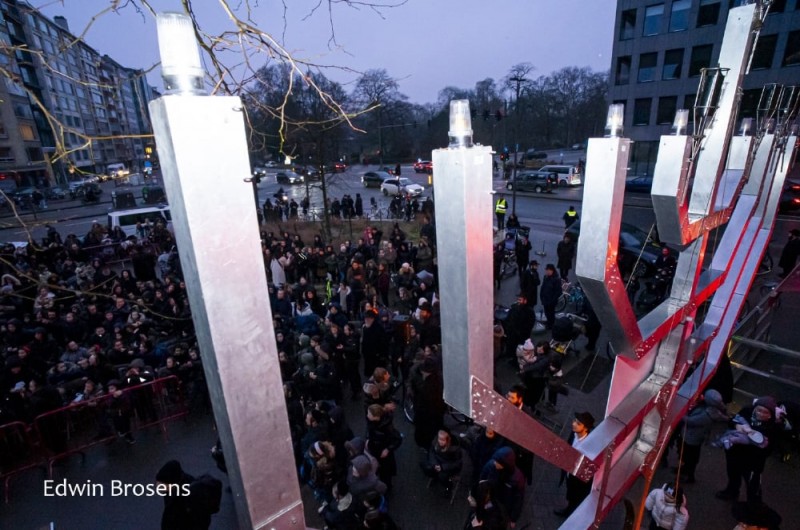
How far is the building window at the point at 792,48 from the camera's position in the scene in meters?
25.4

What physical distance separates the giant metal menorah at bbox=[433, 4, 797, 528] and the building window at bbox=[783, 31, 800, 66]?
3063cm

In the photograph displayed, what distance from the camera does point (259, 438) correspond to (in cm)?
123

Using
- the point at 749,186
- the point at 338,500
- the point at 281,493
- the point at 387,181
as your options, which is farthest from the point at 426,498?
the point at 387,181

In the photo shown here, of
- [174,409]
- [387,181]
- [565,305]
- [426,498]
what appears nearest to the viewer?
[426,498]

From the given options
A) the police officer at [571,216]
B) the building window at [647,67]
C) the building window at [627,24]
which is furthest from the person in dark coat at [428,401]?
the building window at [627,24]

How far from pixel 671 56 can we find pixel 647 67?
1590mm

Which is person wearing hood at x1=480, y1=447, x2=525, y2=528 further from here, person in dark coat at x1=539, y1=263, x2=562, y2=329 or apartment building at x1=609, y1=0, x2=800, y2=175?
apartment building at x1=609, y1=0, x2=800, y2=175

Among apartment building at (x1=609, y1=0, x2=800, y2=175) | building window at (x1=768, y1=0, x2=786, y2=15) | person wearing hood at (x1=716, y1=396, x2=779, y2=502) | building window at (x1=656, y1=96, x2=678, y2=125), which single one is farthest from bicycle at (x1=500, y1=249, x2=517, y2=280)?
building window at (x1=768, y1=0, x2=786, y2=15)

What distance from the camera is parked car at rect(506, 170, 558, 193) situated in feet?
99.9

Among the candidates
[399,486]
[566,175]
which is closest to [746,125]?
[399,486]

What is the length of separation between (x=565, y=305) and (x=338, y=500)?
818 cm

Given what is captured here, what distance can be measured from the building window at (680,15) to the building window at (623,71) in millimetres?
3275

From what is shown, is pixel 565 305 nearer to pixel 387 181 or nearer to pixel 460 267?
pixel 460 267

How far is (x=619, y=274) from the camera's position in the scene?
8.46ft
